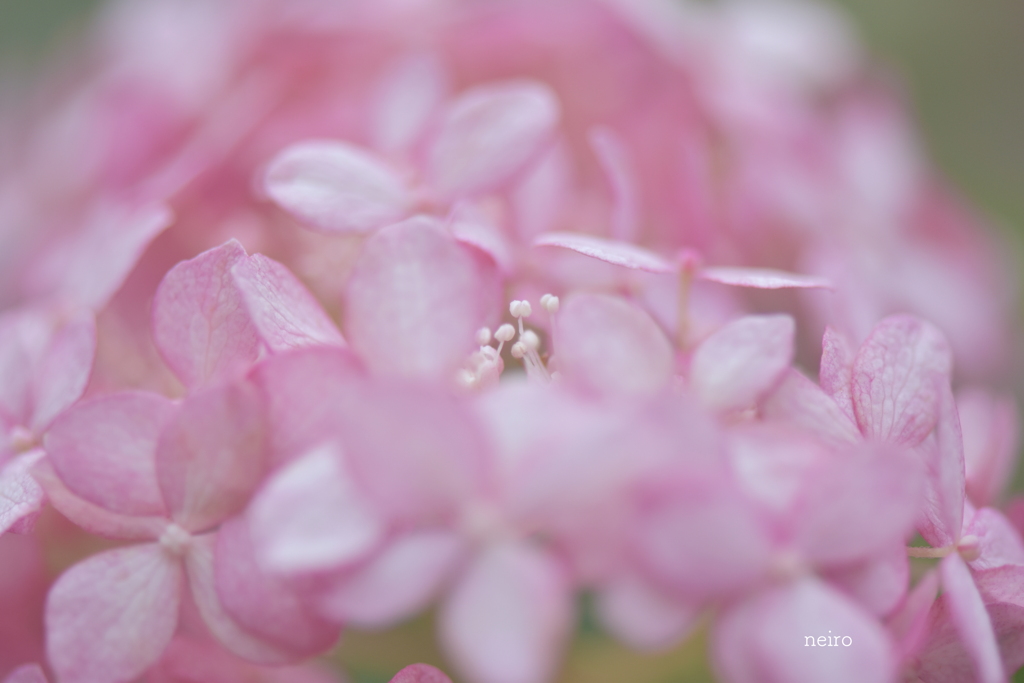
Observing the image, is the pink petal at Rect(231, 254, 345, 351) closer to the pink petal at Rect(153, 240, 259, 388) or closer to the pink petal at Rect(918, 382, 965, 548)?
the pink petal at Rect(153, 240, 259, 388)

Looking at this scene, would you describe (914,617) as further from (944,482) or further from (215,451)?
(215,451)

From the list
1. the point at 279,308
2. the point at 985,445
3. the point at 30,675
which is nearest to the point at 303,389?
the point at 279,308

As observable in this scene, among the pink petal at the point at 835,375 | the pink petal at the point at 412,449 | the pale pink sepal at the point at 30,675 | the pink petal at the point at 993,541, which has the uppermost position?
the pink petal at the point at 412,449

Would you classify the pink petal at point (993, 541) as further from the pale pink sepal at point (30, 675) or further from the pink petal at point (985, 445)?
the pale pink sepal at point (30, 675)

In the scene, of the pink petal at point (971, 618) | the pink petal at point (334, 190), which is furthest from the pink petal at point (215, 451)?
the pink petal at point (971, 618)

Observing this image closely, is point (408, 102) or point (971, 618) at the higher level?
point (408, 102)
